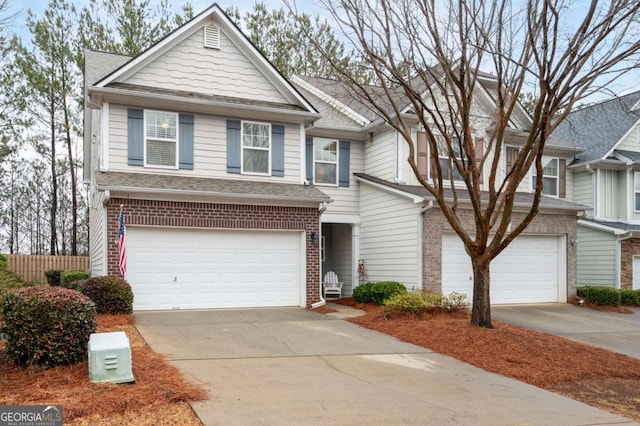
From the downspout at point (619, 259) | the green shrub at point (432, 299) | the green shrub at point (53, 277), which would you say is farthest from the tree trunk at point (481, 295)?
the green shrub at point (53, 277)

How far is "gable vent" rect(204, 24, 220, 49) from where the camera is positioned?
1582 centimetres

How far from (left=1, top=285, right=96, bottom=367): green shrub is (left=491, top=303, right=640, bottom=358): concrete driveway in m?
9.83

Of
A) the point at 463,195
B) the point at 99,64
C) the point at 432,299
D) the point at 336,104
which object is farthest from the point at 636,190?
the point at 99,64

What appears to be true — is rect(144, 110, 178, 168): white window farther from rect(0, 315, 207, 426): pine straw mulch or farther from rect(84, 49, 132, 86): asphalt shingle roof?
rect(0, 315, 207, 426): pine straw mulch

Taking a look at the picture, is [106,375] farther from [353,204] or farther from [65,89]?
[65,89]

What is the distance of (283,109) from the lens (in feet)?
52.0

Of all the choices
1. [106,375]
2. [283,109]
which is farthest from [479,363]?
[283,109]

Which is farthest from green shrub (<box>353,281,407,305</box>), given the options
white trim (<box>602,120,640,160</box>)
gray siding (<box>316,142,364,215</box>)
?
white trim (<box>602,120,640,160</box>)

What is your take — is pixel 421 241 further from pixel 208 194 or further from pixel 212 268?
pixel 208 194

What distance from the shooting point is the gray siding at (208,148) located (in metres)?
14.4

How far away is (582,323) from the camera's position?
14539 millimetres

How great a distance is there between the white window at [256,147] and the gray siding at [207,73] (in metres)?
0.86

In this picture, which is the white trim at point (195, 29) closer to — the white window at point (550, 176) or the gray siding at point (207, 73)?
the gray siding at point (207, 73)

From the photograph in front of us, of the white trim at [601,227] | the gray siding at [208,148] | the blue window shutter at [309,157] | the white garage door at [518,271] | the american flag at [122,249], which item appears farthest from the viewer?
the white trim at [601,227]
